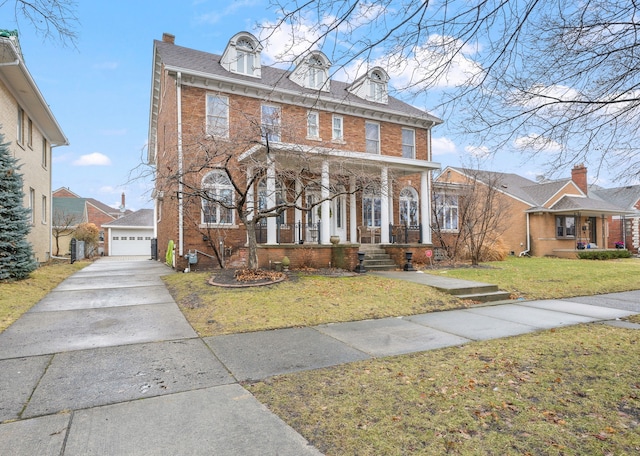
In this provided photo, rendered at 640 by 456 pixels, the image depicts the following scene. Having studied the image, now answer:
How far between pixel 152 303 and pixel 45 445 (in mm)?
5581

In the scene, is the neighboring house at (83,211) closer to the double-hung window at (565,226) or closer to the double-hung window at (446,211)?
the double-hung window at (446,211)

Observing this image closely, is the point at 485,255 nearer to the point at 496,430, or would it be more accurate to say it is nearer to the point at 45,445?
the point at 496,430

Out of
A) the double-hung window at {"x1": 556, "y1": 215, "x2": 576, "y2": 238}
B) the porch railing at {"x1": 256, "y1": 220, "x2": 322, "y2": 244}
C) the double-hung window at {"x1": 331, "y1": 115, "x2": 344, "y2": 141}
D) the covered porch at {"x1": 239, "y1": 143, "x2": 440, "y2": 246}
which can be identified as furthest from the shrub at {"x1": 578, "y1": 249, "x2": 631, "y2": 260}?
the porch railing at {"x1": 256, "y1": 220, "x2": 322, "y2": 244}

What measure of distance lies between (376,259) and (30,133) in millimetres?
15240

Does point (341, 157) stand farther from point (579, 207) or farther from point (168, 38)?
point (579, 207)

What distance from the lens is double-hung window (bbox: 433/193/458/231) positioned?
19.9 m

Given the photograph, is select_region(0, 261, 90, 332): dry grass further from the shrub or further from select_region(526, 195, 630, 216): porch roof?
the shrub

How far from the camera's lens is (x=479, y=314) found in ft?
24.6

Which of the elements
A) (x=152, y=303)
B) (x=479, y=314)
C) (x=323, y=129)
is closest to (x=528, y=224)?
(x=323, y=129)

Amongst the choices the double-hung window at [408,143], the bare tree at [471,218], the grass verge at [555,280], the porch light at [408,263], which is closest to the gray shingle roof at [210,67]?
the double-hung window at [408,143]

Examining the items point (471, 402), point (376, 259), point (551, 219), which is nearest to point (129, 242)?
point (376, 259)

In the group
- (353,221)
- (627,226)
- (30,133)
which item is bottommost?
(627,226)

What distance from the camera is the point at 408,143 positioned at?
733 inches

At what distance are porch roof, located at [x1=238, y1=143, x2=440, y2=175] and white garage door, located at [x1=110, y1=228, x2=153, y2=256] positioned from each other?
23.3m
